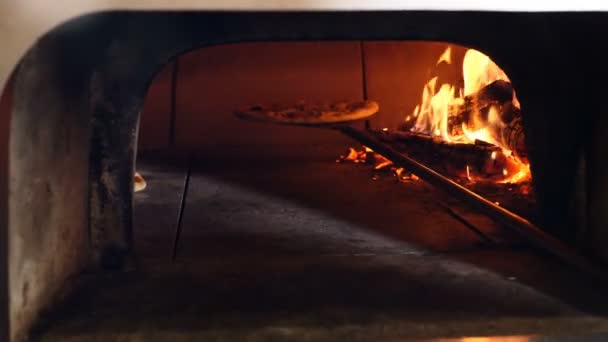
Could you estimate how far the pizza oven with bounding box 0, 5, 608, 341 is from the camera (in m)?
0.97

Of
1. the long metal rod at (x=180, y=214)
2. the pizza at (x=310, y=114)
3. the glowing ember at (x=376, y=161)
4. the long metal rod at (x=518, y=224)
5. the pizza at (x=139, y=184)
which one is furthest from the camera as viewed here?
the glowing ember at (x=376, y=161)

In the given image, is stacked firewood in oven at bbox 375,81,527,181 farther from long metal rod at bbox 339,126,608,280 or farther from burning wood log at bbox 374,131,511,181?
long metal rod at bbox 339,126,608,280

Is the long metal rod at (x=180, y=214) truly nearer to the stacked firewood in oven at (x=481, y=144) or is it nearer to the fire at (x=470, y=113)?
the stacked firewood in oven at (x=481, y=144)

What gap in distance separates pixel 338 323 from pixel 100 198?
469mm

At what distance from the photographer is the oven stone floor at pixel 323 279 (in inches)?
38.9

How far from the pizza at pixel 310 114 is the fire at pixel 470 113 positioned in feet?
0.91

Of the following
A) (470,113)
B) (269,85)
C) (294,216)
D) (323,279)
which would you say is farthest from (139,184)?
(470,113)

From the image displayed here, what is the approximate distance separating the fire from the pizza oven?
0.6 inches

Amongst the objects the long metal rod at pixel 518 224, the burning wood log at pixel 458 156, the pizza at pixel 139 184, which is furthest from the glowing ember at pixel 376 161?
the pizza at pixel 139 184

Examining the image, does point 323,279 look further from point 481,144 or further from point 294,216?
point 481,144

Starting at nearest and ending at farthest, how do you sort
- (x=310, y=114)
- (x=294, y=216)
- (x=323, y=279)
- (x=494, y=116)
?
1. (x=323, y=279)
2. (x=294, y=216)
3. (x=310, y=114)
4. (x=494, y=116)

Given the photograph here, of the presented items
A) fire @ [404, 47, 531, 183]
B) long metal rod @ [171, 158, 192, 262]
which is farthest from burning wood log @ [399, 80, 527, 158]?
long metal rod @ [171, 158, 192, 262]

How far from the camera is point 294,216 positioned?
1578 mm

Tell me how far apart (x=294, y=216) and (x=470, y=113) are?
2.20ft
